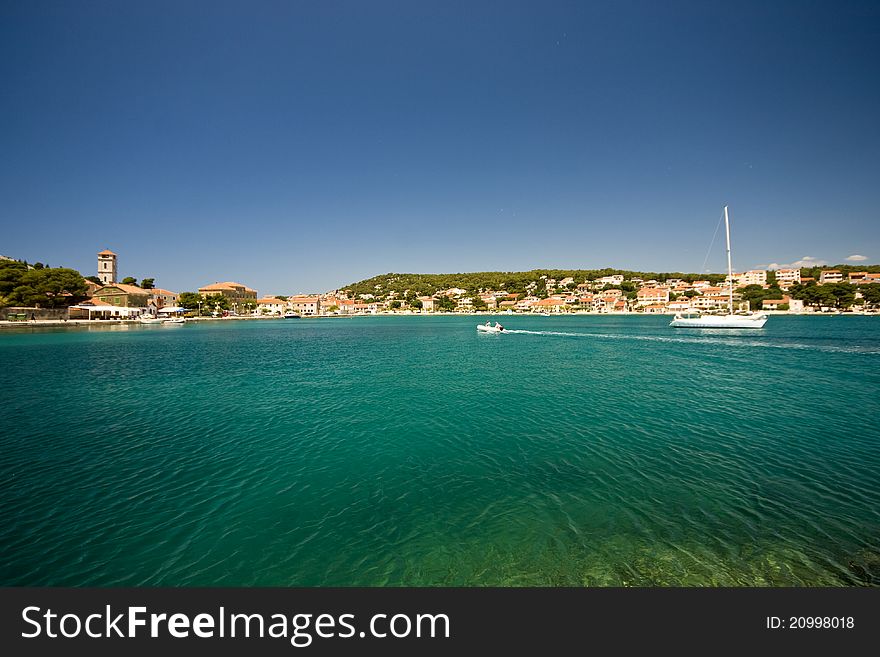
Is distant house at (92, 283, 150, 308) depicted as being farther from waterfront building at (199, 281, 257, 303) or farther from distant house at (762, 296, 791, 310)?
distant house at (762, 296, 791, 310)

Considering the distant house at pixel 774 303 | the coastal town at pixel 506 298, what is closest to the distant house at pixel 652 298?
the coastal town at pixel 506 298

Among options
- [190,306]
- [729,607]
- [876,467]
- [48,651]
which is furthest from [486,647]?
[190,306]

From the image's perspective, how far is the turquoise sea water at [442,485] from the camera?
487 centimetres

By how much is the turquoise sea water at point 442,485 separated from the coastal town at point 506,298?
52.4 metres

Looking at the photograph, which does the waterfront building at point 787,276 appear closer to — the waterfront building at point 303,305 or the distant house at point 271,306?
the waterfront building at point 303,305

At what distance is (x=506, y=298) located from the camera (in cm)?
16125

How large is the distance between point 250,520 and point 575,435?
820cm

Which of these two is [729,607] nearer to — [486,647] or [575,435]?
[486,647]

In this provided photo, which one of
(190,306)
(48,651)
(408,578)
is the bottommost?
(408,578)

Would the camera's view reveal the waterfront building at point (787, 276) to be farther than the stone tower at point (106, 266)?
Yes

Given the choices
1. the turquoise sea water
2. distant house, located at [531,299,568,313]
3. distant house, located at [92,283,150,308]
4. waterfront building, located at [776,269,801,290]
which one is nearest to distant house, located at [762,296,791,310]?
waterfront building, located at [776,269,801,290]

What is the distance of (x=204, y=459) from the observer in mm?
8742

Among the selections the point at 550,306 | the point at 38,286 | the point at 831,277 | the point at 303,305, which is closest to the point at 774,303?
the point at 831,277

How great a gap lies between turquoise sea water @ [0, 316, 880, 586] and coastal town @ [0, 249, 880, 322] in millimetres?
52438
